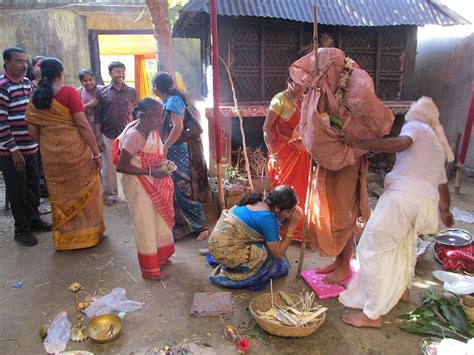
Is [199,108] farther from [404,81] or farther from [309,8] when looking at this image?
[404,81]

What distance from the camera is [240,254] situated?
124 inches

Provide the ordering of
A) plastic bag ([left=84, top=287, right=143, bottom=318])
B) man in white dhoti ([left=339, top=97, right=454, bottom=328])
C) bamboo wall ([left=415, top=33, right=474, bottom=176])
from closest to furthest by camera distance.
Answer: man in white dhoti ([left=339, top=97, right=454, bottom=328]), plastic bag ([left=84, top=287, right=143, bottom=318]), bamboo wall ([left=415, top=33, right=474, bottom=176])

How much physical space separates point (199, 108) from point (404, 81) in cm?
411

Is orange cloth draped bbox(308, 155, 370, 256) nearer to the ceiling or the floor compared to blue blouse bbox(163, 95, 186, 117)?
nearer to the floor

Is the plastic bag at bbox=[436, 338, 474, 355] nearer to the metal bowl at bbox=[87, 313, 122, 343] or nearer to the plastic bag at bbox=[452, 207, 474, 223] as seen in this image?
the metal bowl at bbox=[87, 313, 122, 343]

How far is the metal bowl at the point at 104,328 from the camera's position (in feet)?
8.75

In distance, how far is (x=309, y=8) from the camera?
6418 mm

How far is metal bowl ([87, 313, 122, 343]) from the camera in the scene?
2666mm

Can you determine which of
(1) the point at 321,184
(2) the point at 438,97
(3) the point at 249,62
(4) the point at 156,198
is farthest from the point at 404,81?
(4) the point at 156,198

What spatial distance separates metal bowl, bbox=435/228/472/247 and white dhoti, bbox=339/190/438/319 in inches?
49.4

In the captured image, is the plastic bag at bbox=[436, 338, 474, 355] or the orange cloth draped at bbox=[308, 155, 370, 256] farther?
the orange cloth draped at bbox=[308, 155, 370, 256]

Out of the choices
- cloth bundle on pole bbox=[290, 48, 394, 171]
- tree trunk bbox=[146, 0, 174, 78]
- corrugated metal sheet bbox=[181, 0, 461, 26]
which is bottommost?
cloth bundle on pole bbox=[290, 48, 394, 171]

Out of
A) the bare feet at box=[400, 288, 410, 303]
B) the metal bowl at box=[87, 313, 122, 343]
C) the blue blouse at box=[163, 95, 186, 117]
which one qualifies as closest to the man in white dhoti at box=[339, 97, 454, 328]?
the bare feet at box=[400, 288, 410, 303]

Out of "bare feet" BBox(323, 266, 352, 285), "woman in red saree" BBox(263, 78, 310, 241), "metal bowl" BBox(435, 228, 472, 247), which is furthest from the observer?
"woman in red saree" BBox(263, 78, 310, 241)
